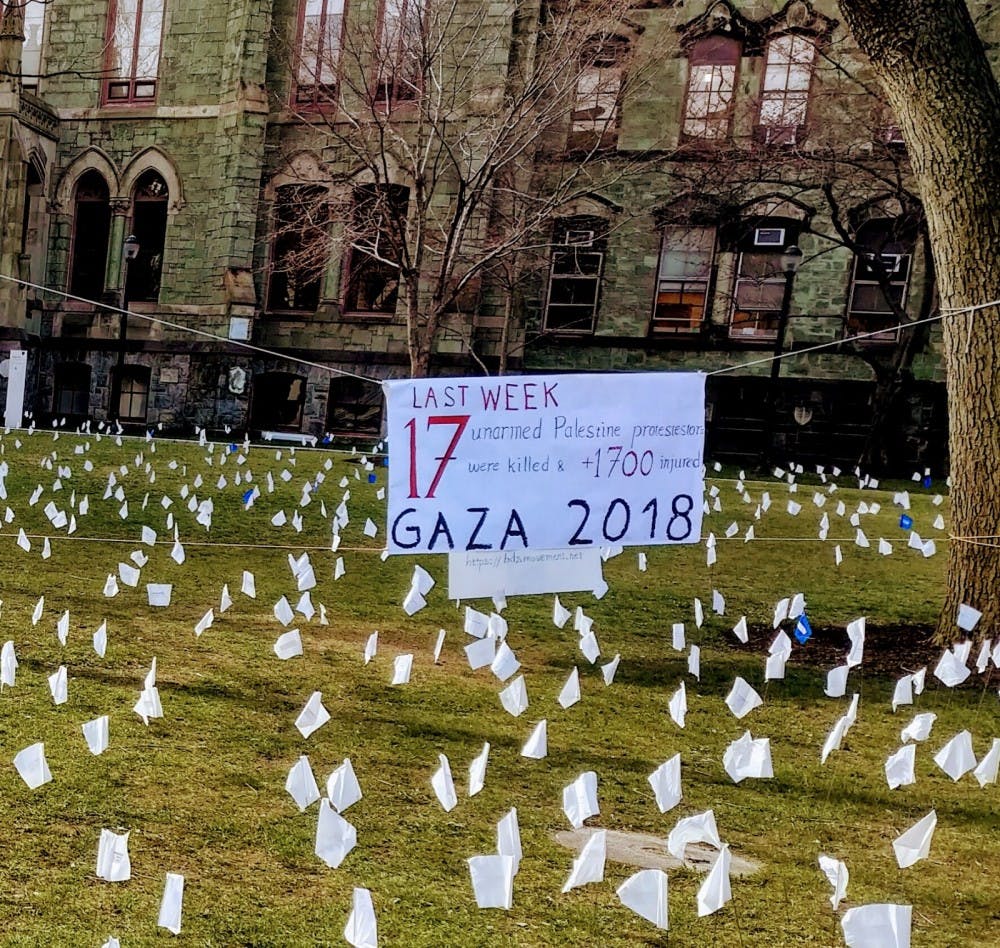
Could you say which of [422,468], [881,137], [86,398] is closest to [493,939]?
[422,468]

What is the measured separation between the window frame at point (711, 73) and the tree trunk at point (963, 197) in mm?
14862

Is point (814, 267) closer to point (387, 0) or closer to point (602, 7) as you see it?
point (602, 7)

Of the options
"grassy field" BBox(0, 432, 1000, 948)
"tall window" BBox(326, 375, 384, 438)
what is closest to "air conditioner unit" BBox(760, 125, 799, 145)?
"tall window" BBox(326, 375, 384, 438)

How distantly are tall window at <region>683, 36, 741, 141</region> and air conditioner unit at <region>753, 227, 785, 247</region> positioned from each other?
201 centimetres

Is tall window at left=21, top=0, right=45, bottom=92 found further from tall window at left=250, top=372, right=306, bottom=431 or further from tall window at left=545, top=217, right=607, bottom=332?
tall window at left=545, top=217, right=607, bottom=332

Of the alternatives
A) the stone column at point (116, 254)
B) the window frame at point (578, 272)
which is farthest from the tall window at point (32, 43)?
the window frame at point (578, 272)

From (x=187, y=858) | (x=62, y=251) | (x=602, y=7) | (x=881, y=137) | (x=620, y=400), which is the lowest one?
(x=187, y=858)

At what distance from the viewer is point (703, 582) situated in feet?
29.6

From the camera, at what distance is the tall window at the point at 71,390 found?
24.0m

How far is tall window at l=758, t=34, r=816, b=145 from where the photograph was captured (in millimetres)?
20156

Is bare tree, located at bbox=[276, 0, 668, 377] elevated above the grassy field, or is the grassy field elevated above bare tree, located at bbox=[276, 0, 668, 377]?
bare tree, located at bbox=[276, 0, 668, 377]

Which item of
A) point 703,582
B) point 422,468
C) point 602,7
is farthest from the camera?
point 602,7

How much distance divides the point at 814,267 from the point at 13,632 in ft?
58.7

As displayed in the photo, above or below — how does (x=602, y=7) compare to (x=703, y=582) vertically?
above
